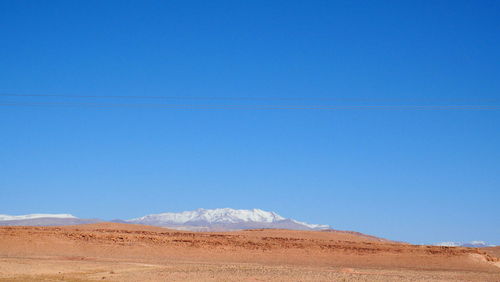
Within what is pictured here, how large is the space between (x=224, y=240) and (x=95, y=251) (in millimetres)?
11960

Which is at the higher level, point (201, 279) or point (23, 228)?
point (23, 228)

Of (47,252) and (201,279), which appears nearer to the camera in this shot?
(201,279)

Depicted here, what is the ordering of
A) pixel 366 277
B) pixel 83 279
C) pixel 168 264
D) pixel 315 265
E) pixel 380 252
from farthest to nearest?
pixel 380 252 < pixel 315 265 < pixel 168 264 < pixel 366 277 < pixel 83 279

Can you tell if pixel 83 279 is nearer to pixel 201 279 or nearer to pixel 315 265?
pixel 201 279

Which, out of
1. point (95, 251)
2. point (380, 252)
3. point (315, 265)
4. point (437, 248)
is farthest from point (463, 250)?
point (95, 251)

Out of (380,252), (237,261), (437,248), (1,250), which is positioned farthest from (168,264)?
(437,248)

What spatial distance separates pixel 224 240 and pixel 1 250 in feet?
65.0

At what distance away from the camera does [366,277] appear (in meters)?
43.6

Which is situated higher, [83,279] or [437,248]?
[437,248]

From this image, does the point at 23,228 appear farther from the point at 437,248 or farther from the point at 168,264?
the point at 437,248

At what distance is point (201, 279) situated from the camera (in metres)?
40.4

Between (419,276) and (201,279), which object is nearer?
(201,279)

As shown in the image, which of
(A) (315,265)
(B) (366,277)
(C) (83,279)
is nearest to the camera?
(C) (83,279)

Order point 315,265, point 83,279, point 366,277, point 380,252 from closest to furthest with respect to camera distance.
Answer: point 83,279 < point 366,277 < point 315,265 < point 380,252
